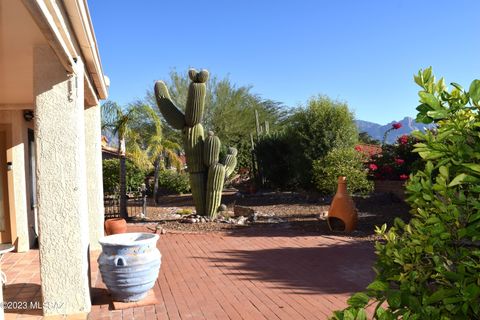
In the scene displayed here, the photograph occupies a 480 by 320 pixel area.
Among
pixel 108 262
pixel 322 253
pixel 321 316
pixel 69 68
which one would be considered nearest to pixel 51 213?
pixel 108 262

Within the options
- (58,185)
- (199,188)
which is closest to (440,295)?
(58,185)

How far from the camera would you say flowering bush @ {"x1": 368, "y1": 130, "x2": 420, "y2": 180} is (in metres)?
12.4

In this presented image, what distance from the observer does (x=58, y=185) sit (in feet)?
13.2

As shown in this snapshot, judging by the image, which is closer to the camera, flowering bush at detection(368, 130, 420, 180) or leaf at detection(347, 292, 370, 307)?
leaf at detection(347, 292, 370, 307)

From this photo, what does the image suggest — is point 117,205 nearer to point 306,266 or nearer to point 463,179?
point 306,266

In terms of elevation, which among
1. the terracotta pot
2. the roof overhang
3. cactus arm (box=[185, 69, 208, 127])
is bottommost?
the terracotta pot

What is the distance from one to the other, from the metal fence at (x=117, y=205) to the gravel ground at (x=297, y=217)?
70 centimetres

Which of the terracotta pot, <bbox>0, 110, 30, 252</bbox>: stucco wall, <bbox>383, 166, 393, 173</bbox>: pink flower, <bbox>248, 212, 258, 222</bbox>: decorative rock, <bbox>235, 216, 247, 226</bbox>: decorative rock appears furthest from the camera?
<bbox>383, 166, 393, 173</bbox>: pink flower

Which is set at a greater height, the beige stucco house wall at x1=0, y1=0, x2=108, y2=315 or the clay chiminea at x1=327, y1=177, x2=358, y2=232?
the beige stucco house wall at x1=0, y1=0, x2=108, y2=315

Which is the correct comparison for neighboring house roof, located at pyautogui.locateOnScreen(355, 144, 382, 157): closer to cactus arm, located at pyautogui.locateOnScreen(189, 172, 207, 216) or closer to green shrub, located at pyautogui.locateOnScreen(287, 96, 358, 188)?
green shrub, located at pyautogui.locateOnScreen(287, 96, 358, 188)

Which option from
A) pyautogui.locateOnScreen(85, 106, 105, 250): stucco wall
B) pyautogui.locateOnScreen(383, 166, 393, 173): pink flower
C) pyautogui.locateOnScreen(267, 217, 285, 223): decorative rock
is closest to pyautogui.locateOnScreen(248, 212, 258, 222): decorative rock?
pyautogui.locateOnScreen(267, 217, 285, 223): decorative rock

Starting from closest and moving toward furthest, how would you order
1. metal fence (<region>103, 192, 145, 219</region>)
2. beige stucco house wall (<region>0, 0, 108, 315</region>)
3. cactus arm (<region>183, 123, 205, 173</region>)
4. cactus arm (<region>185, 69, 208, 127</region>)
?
beige stucco house wall (<region>0, 0, 108, 315</region>) < cactus arm (<region>185, 69, 208, 127</region>) < cactus arm (<region>183, 123, 205, 173</region>) < metal fence (<region>103, 192, 145, 219</region>)

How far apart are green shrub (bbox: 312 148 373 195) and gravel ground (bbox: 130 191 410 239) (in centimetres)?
52

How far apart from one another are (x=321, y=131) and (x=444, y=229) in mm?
13413
